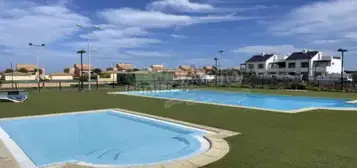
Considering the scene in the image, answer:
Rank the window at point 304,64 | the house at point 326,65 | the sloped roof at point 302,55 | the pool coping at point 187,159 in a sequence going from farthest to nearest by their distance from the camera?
the sloped roof at point 302,55, the window at point 304,64, the house at point 326,65, the pool coping at point 187,159

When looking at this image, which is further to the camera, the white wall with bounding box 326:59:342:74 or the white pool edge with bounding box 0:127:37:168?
the white wall with bounding box 326:59:342:74

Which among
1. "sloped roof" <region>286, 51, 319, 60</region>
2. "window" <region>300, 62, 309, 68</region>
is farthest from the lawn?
"sloped roof" <region>286, 51, 319, 60</region>

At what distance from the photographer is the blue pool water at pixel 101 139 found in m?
5.88

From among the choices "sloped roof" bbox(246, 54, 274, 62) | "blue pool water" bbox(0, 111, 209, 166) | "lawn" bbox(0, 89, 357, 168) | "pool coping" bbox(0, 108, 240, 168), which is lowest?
"blue pool water" bbox(0, 111, 209, 166)

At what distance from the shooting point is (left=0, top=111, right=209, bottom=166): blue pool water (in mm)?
5875

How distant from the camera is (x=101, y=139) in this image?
7695 millimetres

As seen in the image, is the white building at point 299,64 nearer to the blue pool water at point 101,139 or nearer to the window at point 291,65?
the window at point 291,65

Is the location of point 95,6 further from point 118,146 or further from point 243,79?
point 243,79

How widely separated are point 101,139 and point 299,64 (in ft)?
154

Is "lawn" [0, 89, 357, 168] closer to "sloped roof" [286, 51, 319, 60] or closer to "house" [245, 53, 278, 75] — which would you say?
"sloped roof" [286, 51, 319, 60]

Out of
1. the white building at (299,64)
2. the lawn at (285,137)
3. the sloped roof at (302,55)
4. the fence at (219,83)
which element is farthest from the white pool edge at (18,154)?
the sloped roof at (302,55)

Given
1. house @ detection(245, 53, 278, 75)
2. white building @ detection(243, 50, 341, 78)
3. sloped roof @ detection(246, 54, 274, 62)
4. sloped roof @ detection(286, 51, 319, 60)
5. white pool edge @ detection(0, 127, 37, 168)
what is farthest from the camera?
sloped roof @ detection(246, 54, 274, 62)

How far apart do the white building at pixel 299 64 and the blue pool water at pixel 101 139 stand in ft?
132

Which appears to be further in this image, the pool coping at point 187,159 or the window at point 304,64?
the window at point 304,64
